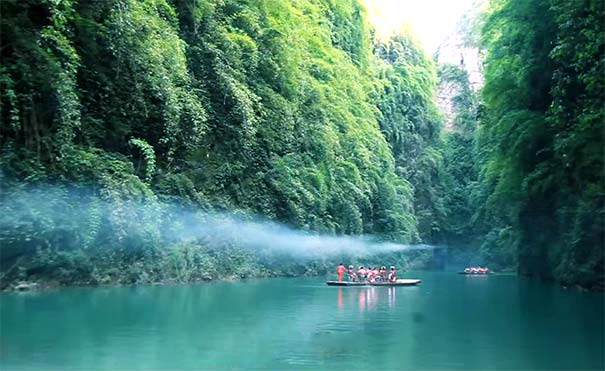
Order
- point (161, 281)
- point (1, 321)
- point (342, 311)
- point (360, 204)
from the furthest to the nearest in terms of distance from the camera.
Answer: point (360, 204) → point (161, 281) → point (342, 311) → point (1, 321)

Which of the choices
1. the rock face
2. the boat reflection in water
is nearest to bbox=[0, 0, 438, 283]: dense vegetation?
the boat reflection in water

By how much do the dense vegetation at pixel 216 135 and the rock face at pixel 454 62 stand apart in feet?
118

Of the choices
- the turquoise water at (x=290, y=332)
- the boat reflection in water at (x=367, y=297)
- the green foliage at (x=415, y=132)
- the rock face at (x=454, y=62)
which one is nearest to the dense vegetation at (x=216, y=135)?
the turquoise water at (x=290, y=332)

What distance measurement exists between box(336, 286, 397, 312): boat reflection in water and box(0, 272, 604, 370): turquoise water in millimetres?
65

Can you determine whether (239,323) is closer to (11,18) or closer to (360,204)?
(11,18)

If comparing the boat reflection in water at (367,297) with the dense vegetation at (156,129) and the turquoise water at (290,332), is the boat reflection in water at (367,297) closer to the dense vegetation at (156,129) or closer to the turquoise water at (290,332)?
the turquoise water at (290,332)

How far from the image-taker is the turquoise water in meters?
10.7

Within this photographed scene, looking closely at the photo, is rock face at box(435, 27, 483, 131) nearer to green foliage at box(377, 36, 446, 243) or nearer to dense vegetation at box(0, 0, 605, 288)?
green foliage at box(377, 36, 446, 243)

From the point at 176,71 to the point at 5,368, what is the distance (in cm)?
1651

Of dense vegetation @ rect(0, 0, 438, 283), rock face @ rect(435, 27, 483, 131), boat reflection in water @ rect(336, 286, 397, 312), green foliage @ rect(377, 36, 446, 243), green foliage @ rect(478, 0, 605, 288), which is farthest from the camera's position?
rock face @ rect(435, 27, 483, 131)

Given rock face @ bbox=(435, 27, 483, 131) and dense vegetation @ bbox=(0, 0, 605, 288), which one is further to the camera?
rock face @ bbox=(435, 27, 483, 131)

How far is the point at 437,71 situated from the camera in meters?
79.3

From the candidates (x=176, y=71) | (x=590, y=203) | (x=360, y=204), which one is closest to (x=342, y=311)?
(x=590, y=203)

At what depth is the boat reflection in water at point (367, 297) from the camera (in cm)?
2036
